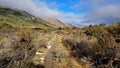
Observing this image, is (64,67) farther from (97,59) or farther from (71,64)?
(97,59)

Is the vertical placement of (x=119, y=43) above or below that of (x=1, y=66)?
above

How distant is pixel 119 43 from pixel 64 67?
324 cm

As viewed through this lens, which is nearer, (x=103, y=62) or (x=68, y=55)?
(x=103, y=62)

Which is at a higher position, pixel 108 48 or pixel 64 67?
pixel 108 48

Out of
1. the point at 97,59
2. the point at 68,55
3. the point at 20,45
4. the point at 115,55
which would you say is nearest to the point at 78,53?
the point at 68,55

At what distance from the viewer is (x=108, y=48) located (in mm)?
13609

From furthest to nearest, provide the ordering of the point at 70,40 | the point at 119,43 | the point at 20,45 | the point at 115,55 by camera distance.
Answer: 1. the point at 70,40
2. the point at 20,45
3. the point at 119,43
4. the point at 115,55

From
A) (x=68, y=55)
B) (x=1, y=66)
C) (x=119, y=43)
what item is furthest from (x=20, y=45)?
(x=119, y=43)

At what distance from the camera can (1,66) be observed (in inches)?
558

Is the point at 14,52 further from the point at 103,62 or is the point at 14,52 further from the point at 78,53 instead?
the point at 103,62

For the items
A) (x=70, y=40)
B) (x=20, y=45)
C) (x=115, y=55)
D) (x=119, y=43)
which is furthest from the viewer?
(x=70, y=40)

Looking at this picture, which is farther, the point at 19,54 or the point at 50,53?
the point at 50,53

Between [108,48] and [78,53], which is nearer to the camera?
[108,48]

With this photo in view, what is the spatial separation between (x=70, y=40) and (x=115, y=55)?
449 cm
